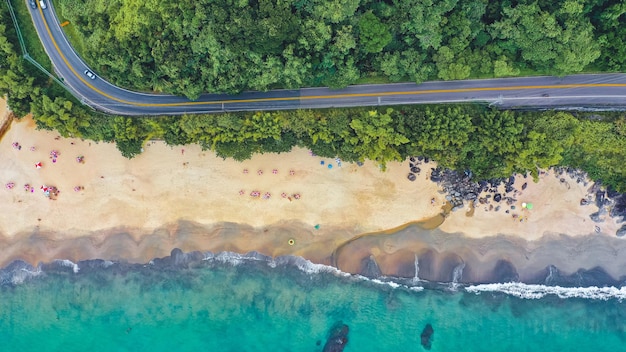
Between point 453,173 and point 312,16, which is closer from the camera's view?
point 312,16

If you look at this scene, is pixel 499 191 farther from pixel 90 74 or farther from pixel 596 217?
pixel 90 74

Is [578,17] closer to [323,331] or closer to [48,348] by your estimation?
[323,331]

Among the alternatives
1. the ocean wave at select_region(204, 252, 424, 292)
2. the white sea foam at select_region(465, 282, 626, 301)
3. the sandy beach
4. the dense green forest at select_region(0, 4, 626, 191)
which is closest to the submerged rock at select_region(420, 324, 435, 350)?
the ocean wave at select_region(204, 252, 424, 292)

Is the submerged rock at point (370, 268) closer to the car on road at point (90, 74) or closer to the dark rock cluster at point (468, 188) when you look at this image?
the dark rock cluster at point (468, 188)

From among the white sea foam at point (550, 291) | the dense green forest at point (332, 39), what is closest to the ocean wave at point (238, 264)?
the white sea foam at point (550, 291)

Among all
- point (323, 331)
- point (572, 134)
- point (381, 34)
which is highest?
point (381, 34)

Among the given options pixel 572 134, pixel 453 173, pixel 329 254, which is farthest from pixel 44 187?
pixel 572 134

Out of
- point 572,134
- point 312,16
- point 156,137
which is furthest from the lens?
point 156,137

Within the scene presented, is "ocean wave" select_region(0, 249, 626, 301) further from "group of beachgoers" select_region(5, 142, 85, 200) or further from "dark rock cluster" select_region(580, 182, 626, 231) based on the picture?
"dark rock cluster" select_region(580, 182, 626, 231)

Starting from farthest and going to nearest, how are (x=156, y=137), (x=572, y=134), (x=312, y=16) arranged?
(x=156, y=137) < (x=572, y=134) < (x=312, y=16)
